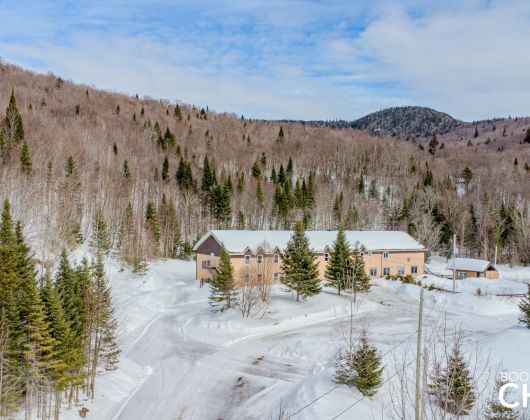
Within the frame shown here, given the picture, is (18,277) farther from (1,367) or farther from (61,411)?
(61,411)

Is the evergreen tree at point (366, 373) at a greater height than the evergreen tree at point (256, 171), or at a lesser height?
lesser

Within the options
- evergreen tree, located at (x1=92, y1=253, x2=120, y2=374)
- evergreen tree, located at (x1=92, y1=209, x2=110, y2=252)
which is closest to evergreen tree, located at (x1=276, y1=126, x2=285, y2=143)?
evergreen tree, located at (x1=92, y1=209, x2=110, y2=252)

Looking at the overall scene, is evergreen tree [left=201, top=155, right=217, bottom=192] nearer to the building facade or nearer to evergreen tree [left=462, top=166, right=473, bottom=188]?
the building facade

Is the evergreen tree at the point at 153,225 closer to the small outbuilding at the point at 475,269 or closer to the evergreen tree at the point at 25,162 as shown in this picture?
the evergreen tree at the point at 25,162

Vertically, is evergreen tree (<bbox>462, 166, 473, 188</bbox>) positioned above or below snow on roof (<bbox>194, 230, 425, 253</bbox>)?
above

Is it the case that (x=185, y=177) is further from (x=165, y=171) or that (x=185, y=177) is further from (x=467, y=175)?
(x=467, y=175)

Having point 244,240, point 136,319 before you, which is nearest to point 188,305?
point 136,319

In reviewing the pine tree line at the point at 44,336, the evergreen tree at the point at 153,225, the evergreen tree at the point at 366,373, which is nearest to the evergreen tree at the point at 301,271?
the pine tree line at the point at 44,336
